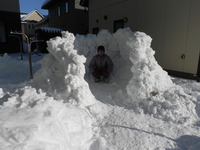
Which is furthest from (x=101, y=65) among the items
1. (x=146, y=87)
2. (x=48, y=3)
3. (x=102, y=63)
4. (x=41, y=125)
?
(x=48, y=3)

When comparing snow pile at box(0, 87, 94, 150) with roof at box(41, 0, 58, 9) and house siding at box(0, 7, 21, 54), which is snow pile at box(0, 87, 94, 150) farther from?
roof at box(41, 0, 58, 9)

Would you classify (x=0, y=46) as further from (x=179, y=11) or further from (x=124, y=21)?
(x=179, y=11)

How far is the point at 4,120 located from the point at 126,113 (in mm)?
2183

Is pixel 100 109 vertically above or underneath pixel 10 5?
underneath

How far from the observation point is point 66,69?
3.29 m

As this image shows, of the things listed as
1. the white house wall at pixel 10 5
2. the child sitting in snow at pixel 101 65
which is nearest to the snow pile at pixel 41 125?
the child sitting in snow at pixel 101 65

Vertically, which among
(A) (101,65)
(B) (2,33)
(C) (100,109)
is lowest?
(C) (100,109)

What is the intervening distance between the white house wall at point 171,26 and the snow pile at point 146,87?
222 cm

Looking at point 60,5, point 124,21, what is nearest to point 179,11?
point 124,21

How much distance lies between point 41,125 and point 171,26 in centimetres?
598

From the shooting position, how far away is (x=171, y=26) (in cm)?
571

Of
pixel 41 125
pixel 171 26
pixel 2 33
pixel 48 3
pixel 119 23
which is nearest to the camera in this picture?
pixel 41 125

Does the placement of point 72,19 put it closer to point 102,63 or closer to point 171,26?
point 171,26

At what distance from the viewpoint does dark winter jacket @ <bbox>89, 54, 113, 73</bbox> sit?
14.4 feet
